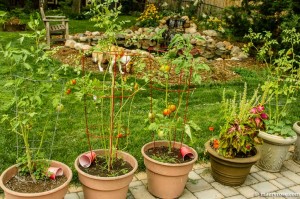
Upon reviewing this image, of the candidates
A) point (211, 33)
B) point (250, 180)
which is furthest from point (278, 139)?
point (211, 33)

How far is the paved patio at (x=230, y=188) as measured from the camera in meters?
3.60

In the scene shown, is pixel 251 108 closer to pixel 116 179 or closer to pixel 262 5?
pixel 116 179

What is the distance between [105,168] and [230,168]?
4.28 feet

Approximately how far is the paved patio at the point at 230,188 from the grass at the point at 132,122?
0.81ft

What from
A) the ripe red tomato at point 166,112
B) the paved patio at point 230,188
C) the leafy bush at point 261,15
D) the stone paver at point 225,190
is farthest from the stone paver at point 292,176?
the leafy bush at point 261,15

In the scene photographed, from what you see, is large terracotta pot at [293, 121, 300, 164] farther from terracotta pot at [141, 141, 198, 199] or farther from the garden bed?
the garden bed

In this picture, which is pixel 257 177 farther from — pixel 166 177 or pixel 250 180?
pixel 166 177

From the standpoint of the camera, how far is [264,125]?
4.06m

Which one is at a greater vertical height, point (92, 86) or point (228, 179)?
point (92, 86)

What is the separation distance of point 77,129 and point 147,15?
9821 mm

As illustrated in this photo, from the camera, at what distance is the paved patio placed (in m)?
3.60

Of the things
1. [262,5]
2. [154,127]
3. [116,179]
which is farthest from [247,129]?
[262,5]

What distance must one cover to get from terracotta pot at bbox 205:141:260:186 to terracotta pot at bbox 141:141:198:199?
34 cm

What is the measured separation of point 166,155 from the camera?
363 cm
